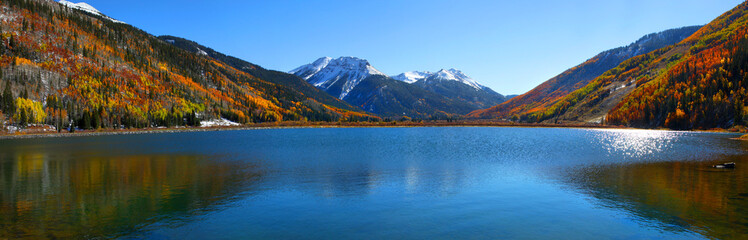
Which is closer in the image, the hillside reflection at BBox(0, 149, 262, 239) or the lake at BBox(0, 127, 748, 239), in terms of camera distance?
the lake at BBox(0, 127, 748, 239)

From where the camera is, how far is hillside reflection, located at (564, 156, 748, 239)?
25.2 metres

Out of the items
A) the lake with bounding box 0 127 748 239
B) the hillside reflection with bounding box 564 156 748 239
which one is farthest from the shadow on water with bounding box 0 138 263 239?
the hillside reflection with bounding box 564 156 748 239

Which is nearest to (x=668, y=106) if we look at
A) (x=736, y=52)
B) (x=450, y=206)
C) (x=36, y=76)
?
(x=736, y=52)

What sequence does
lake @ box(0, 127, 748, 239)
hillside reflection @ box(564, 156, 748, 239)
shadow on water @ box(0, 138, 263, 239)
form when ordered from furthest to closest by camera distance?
hillside reflection @ box(564, 156, 748, 239) → shadow on water @ box(0, 138, 263, 239) → lake @ box(0, 127, 748, 239)

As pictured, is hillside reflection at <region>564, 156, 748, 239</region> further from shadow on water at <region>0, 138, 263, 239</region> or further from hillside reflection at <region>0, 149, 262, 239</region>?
hillside reflection at <region>0, 149, 262, 239</region>

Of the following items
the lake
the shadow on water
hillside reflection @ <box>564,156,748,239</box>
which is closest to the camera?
the lake

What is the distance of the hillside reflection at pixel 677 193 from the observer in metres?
25.2

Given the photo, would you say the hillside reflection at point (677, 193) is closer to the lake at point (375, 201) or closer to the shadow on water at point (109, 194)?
the lake at point (375, 201)

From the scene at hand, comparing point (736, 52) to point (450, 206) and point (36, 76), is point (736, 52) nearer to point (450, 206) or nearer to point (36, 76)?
point (450, 206)

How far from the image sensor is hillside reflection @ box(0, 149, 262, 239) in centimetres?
2464

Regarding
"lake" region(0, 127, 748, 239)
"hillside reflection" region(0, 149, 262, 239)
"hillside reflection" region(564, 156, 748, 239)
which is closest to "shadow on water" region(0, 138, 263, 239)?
"hillside reflection" region(0, 149, 262, 239)

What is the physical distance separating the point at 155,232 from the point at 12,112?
178539mm

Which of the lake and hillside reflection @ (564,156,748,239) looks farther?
hillside reflection @ (564,156,748,239)

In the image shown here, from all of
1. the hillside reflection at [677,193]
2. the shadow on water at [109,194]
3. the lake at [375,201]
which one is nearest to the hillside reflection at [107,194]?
the shadow on water at [109,194]
